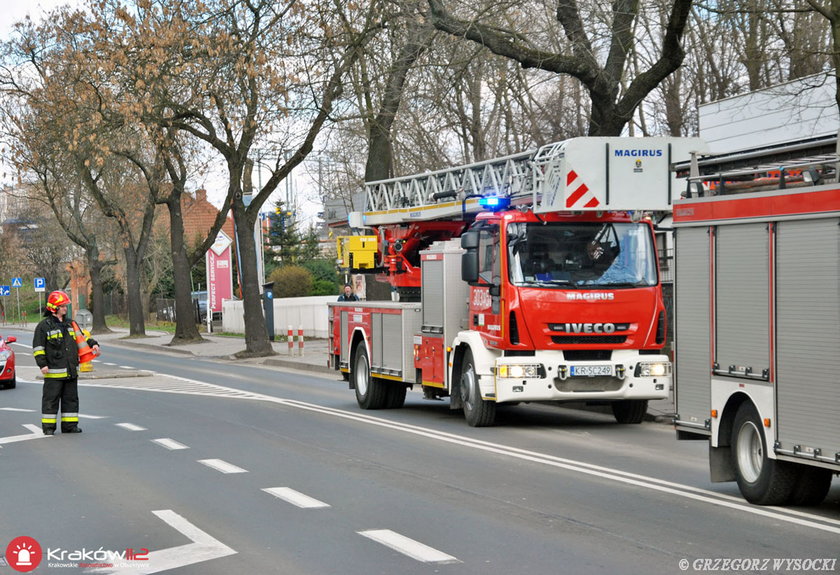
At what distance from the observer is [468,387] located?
15.6 metres

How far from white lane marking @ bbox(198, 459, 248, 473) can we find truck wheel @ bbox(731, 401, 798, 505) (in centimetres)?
470

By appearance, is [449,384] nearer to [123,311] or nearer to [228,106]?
[228,106]

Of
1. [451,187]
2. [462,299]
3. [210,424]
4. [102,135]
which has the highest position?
[102,135]

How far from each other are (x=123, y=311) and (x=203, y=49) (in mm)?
67980

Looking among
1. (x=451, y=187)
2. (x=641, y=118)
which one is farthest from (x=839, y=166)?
(x=641, y=118)

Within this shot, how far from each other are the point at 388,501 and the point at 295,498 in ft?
2.53

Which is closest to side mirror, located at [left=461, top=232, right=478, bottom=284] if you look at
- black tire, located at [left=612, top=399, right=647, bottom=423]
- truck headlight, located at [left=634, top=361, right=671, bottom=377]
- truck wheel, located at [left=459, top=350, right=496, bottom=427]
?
truck wheel, located at [left=459, top=350, right=496, bottom=427]

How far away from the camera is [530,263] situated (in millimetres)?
14883

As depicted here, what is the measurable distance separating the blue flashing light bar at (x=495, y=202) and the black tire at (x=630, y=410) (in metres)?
2.91

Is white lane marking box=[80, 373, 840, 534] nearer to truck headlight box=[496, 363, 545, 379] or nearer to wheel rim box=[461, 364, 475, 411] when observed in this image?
wheel rim box=[461, 364, 475, 411]

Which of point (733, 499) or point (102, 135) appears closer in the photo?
point (733, 499)

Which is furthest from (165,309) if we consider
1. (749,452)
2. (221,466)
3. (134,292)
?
(749,452)

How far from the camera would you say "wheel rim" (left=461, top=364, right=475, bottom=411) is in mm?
15430

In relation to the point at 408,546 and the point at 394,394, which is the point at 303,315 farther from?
the point at 408,546
